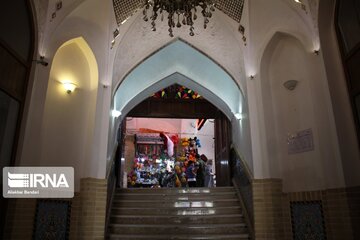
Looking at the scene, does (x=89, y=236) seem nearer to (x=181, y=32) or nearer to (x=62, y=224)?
(x=62, y=224)

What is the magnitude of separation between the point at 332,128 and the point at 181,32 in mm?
4598

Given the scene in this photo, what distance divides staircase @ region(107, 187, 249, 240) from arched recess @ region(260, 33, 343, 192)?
1.70m

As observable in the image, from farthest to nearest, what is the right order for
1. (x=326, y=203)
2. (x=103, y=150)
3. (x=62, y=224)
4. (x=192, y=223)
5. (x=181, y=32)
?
(x=181, y=32)
(x=192, y=223)
(x=103, y=150)
(x=62, y=224)
(x=326, y=203)

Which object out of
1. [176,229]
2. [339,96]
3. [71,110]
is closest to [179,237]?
[176,229]

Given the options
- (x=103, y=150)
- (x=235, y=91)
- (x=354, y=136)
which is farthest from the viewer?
(x=235, y=91)

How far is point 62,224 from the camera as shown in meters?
5.35

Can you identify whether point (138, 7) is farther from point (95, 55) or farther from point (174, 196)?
point (174, 196)

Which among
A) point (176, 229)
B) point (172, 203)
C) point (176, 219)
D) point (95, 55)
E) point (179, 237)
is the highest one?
Result: point (95, 55)

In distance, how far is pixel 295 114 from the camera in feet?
19.3

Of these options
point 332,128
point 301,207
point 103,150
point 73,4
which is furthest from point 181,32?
point 301,207

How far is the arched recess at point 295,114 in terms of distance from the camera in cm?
493

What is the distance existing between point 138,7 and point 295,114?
4.29m

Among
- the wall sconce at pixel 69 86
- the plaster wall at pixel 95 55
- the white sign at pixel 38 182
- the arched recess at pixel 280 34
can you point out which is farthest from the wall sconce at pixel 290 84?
the white sign at pixel 38 182

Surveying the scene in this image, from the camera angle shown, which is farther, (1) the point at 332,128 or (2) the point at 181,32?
(2) the point at 181,32
